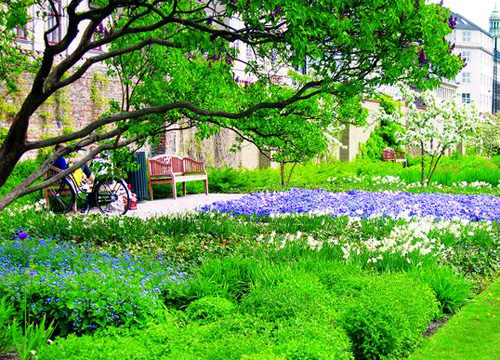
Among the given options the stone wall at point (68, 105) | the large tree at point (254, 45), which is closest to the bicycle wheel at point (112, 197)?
the stone wall at point (68, 105)

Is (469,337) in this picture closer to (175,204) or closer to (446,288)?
(446,288)

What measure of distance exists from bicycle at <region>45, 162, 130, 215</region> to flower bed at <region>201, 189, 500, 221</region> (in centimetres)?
229

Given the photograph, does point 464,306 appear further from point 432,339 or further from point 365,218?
point 365,218

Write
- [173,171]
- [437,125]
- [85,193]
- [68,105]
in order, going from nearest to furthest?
1. [85,193]
2. [68,105]
3. [173,171]
4. [437,125]

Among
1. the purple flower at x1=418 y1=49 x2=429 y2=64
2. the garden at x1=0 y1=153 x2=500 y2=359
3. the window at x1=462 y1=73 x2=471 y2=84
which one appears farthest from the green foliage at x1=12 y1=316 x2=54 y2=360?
the window at x1=462 y1=73 x2=471 y2=84

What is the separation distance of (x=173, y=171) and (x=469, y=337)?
12535mm

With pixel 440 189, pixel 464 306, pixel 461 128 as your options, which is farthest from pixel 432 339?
pixel 461 128

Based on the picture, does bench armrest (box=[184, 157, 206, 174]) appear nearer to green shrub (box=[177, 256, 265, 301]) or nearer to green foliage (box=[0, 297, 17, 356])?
green shrub (box=[177, 256, 265, 301])

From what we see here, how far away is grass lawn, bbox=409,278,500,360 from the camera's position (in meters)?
4.48

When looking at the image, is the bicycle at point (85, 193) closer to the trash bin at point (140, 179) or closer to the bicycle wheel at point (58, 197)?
the bicycle wheel at point (58, 197)

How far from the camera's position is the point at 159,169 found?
51.5 feet

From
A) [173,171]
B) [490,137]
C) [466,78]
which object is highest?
[466,78]

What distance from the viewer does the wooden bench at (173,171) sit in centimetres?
1562

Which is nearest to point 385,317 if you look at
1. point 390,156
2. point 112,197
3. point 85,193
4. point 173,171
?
point 112,197
